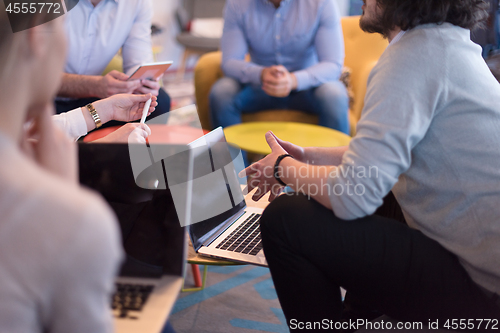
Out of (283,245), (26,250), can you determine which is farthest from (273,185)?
(26,250)

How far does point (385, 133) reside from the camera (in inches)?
30.6

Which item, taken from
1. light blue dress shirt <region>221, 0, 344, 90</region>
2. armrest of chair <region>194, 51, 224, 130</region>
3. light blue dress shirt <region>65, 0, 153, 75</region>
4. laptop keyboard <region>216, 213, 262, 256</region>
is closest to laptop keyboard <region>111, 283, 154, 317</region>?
laptop keyboard <region>216, 213, 262, 256</region>

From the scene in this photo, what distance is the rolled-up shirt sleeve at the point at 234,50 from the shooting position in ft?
7.49

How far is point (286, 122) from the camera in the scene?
2.21 meters

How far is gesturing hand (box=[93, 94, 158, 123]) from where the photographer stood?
1.25 metres

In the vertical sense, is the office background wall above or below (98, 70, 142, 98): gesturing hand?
below

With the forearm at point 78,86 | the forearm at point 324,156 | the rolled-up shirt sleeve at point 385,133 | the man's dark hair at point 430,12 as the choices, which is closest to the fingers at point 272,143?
the forearm at point 324,156

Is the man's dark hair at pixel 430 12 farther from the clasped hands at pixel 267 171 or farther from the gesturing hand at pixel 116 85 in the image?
the gesturing hand at pixel 116 85

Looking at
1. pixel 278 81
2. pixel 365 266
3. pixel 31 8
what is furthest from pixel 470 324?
pixel 278 81

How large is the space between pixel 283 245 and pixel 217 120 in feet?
4.87

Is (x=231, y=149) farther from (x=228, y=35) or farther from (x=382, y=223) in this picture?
(x=228, y=35)

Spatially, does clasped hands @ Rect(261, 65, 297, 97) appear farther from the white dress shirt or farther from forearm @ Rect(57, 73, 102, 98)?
the white dress shirt

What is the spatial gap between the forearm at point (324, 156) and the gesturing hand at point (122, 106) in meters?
0.48

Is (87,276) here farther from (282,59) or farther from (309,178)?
(282,59)
